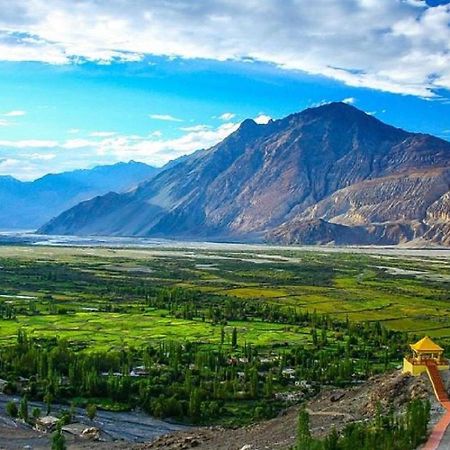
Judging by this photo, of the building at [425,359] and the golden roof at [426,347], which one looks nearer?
the building at [425,359]

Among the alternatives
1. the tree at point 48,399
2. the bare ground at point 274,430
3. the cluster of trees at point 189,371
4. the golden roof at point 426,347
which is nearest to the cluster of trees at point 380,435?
the bare ground at point 274,430

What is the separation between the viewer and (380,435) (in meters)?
31.7

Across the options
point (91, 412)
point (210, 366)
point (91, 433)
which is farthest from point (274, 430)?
point (210, 366)

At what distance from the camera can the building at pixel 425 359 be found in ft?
141

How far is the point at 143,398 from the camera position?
1966 inches

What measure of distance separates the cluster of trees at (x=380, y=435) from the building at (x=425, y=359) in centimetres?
747

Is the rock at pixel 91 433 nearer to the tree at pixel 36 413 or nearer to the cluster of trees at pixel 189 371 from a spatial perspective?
the tree at pixel 36 413

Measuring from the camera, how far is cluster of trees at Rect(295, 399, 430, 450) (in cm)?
3017

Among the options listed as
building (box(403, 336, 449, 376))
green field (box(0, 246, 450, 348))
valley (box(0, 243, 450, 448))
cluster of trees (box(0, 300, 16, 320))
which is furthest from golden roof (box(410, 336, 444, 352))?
cluster of trees (box(0, 300, 16, 320))

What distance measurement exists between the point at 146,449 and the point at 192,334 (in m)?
35.1

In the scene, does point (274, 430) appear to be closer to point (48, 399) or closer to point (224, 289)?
point (48, 399)

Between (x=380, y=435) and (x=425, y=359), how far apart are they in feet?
41.5

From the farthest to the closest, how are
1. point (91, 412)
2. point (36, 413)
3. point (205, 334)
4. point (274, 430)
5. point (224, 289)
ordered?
point (224, 289) → point (205, 334) → point (91, 412) → point (36, 413) → point (274, 430)

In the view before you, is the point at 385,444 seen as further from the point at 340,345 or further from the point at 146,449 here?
the point at 340,345
